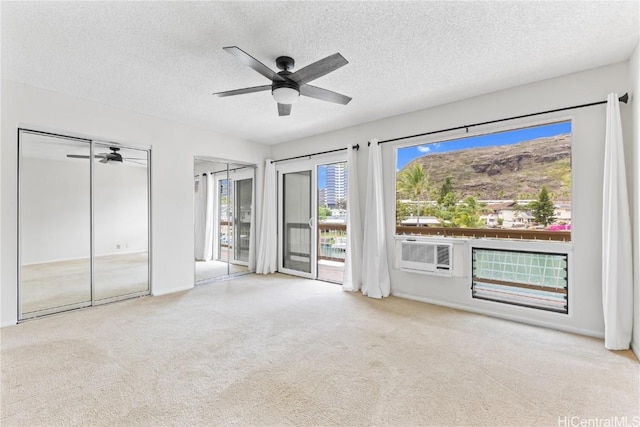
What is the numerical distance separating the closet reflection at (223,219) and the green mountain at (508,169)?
331 cm

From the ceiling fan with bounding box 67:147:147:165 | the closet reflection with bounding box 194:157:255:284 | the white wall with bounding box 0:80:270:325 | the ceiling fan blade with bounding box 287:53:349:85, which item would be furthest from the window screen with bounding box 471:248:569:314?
the ceiling fan with bounding box 67:147:147:165

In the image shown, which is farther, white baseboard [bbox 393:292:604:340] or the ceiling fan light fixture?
white baseboard [bbox 393:292:604:340]

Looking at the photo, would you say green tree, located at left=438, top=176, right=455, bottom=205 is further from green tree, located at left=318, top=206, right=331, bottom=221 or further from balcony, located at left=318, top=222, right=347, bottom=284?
green tree, located at left=318, top=206, right=331, bottom=221

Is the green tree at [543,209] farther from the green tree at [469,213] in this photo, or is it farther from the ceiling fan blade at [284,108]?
the ceiling fan blade at [284,108]

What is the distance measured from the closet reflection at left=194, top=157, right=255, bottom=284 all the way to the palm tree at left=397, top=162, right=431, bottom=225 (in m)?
3.02

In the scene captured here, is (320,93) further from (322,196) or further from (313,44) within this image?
(322,196)

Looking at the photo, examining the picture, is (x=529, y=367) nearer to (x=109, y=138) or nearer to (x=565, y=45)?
(x=565, y=45)

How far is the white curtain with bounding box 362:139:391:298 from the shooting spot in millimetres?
4227

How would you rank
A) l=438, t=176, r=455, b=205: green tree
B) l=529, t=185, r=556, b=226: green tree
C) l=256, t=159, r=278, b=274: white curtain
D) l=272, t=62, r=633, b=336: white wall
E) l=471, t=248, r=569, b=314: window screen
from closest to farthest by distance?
1. l=272, t=62, r=633, b=336: white wall
2. l=471, t=248, r=569, b=314: window screen
3. l=529, t=185, r=556, b=226: green tree
4. l=438, t=176, r=455, b=205: green tree
5. l=256, t=159, r=278, b=274: white curtain

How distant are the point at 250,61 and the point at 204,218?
379 cm

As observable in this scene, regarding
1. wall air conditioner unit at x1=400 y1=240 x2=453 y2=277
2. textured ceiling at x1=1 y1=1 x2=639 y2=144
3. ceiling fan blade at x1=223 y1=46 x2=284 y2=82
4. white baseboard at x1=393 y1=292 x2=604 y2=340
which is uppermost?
textured ceiling at x1=1 y1=1 x2=639 y2=144

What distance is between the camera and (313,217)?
5.29 m

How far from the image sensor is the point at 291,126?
4.77 metres

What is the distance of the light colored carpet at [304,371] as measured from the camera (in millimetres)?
1771
